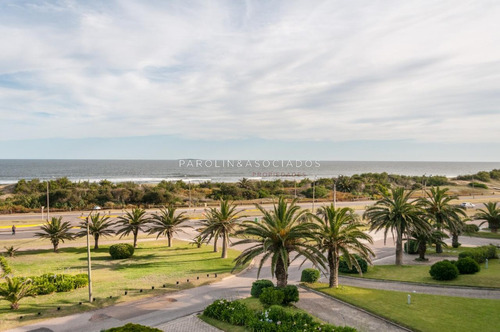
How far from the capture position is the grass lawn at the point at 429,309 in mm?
15508

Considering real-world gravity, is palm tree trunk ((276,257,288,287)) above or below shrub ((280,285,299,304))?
above

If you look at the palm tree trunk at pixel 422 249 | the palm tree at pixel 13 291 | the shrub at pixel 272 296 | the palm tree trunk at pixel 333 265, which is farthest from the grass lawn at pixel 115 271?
the palm tree trunk at pixel 422 249

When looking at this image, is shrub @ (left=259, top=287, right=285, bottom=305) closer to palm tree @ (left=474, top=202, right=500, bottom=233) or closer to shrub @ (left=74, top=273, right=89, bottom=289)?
shrub @ (left=74, top=273, right=89, bottom=289)

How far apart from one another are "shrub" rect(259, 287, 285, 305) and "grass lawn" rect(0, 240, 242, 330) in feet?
22.8

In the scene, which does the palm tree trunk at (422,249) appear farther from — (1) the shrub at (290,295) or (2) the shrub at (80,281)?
(2) the shrub at (80,281)

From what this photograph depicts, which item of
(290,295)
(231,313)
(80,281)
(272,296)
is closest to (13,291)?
(80,281)

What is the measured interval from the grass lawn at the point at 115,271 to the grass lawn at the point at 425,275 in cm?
1146

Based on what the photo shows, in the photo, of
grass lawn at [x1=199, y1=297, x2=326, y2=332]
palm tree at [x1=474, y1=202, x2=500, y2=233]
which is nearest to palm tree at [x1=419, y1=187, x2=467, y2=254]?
palm tree at [x1=474, y1=202, x2=500, y2=233]

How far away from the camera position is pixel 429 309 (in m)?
17.5

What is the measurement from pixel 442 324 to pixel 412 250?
57.1 feet

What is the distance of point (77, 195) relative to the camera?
70562 millimetres

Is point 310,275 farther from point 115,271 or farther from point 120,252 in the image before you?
point 120,252

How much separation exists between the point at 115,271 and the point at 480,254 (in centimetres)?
2872

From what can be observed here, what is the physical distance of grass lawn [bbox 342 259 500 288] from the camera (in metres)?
21.6
